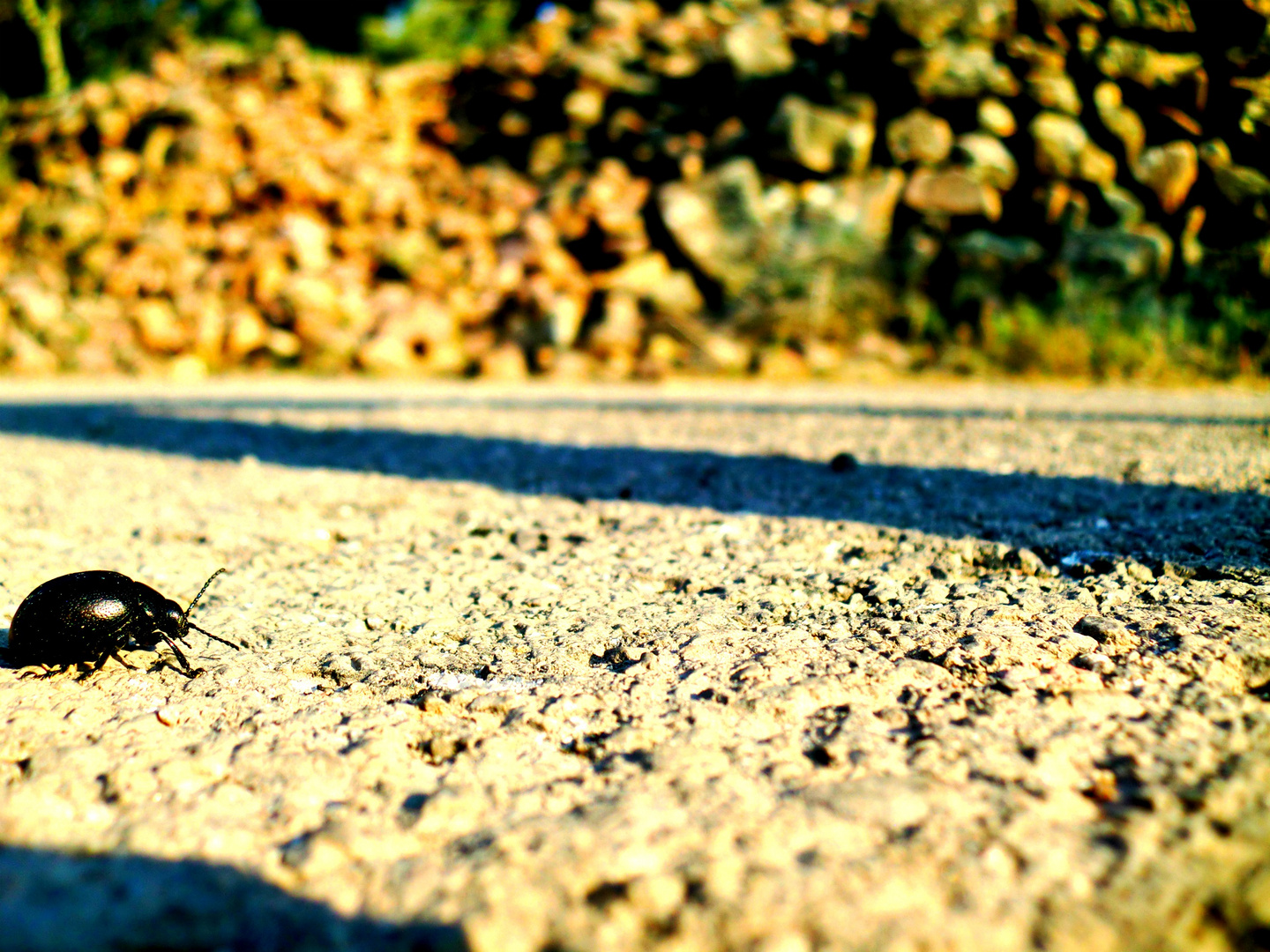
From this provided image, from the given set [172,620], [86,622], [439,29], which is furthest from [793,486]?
[439,29]

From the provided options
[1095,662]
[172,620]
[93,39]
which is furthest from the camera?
[93,39]

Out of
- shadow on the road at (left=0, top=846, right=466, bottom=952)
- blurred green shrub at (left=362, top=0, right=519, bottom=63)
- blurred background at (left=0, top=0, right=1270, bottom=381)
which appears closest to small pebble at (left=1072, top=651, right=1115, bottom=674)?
shadow on the road at (left=0, top=846, right=466, bottom=952)

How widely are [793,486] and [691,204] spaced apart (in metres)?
5.66

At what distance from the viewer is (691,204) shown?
25.9 feet

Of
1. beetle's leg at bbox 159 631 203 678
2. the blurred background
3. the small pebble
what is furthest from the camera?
the blurred background

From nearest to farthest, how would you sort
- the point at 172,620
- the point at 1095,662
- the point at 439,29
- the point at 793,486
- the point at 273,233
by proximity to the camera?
the point at 1095,662
the point at 172,620
the point at 793,486
the point at 273,233
the point at 439,29

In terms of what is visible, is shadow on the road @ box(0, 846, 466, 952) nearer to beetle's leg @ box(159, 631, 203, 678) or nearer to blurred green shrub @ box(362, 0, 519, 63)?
beetle's leg @ box(159, 631, 203, 678)

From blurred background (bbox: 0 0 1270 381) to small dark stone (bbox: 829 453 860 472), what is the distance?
12.3 feet

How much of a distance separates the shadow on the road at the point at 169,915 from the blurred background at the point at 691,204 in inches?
245

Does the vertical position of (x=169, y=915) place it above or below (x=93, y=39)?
below

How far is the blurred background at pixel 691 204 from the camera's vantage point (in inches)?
272

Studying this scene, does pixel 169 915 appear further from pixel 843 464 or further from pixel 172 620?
pixel 843 464

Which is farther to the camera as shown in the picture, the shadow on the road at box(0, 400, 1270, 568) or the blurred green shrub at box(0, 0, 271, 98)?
the blurred green shrub at box(0, 0, 271, 98)

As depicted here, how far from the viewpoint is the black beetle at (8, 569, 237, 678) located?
1.44 meters
